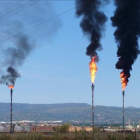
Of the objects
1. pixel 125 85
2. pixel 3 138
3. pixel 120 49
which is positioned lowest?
pixel 3 138

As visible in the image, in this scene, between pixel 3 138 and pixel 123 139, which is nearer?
pixel 123 139

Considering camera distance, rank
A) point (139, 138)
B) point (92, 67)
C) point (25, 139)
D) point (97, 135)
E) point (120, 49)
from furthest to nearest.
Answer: point (92, 67) < point (120, 49) < point (25, 139) < point (97, 135) < point (139, 138)

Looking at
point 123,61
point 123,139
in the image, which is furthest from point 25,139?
point 123,61

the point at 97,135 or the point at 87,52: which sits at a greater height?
Answer: the point at 87,52

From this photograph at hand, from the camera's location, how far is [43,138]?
54.2 metres

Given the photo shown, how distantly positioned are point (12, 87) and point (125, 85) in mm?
33724

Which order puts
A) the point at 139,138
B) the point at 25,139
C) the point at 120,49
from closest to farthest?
the point at 139,138, the point at 25,139, the point at 120,49

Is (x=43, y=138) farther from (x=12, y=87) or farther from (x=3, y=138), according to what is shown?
(x=12, y=87)

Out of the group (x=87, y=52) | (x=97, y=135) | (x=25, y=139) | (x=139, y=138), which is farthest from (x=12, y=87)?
(x=139, y=138)

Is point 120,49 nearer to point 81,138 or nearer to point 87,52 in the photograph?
point 87,52

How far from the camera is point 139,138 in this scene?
148 feet

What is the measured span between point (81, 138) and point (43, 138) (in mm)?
5129

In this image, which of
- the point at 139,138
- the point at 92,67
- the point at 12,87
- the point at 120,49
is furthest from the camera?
the point at 12,87

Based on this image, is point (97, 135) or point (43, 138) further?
point (43, 138)
